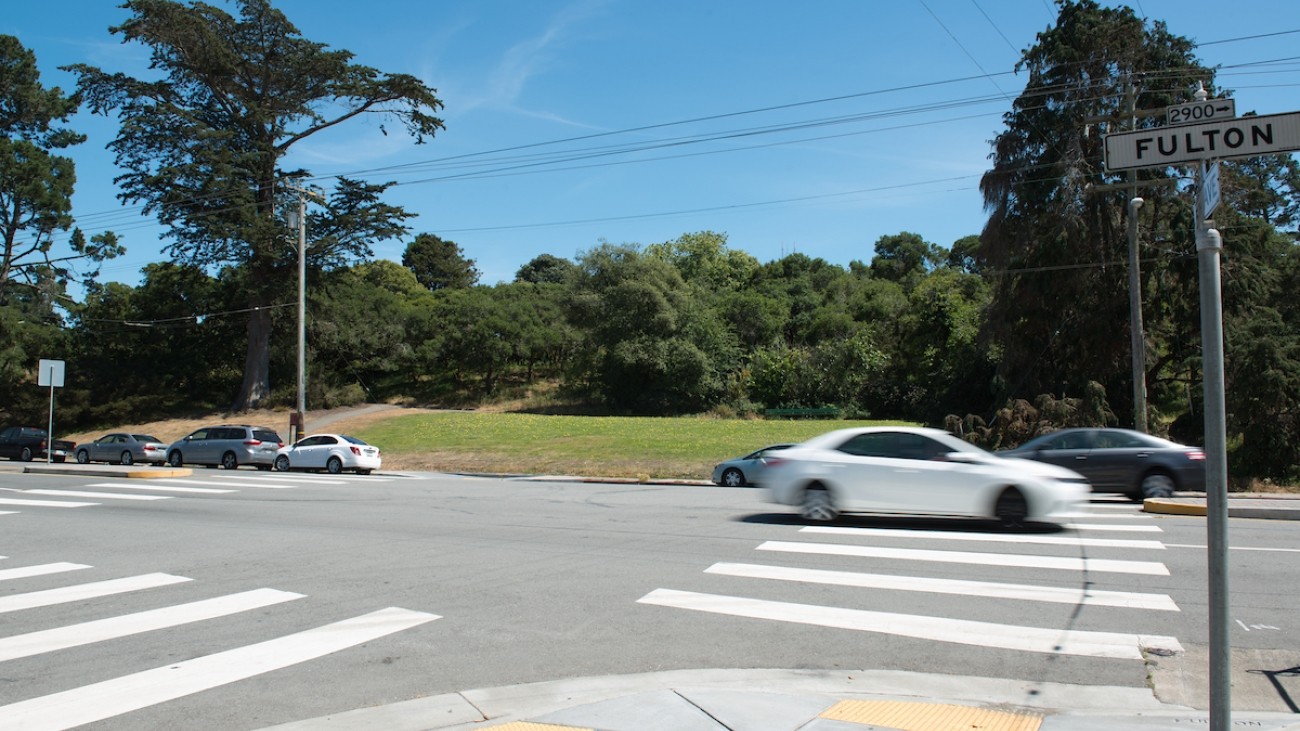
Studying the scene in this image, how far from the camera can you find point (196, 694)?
598cm

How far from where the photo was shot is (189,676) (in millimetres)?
6375

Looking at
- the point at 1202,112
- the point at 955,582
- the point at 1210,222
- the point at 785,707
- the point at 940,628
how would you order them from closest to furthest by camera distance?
the point at 1210,222 → the point at 1202,112 → the point at 785,707 → the point at 940,628 → the point at 955,582

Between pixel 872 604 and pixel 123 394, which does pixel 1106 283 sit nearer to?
pixel 872 604

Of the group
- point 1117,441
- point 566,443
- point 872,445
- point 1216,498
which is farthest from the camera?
point 566,443

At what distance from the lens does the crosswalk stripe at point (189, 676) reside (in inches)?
219

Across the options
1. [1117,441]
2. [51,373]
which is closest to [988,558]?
[1117,441]

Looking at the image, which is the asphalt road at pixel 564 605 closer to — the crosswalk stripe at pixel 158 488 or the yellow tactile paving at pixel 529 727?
the yellow tactile paving at pixel 529 727

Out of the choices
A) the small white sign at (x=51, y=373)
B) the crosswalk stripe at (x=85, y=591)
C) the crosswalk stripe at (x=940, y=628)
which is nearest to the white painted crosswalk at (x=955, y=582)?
the crosswalk stripe at (x=940, y=628)

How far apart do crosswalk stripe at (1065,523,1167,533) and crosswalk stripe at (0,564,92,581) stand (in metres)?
13.4

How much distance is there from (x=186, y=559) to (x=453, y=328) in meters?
52.1

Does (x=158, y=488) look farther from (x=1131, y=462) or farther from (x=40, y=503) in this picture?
(x=1131, y=462)

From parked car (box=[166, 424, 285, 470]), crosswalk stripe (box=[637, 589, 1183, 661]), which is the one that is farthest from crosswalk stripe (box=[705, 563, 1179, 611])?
parked car (box=[166, 424, 285, 470])

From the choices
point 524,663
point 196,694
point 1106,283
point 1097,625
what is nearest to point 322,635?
point 196,694

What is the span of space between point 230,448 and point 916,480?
26.7 m
